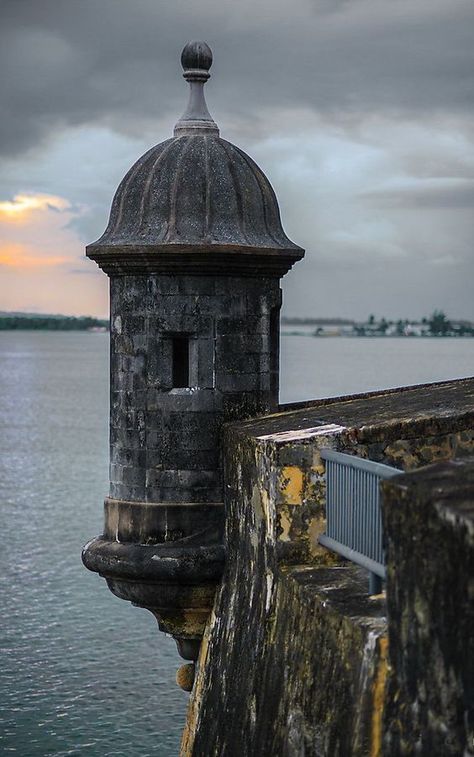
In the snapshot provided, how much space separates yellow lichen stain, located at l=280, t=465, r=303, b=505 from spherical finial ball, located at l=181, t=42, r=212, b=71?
381 centimetres

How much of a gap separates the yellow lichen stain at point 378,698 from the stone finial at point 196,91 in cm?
505

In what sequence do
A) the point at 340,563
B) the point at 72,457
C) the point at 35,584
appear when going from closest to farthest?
the point at 340,563 → the point at 35,584 → the point at 72,457

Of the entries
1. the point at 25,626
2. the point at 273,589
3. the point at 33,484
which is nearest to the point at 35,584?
the point at 25,626

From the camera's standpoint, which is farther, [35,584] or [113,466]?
[35,584]

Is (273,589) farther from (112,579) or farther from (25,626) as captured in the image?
(25,626)

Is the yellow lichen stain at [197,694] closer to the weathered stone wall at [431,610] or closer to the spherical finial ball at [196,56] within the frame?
the weathered stone wall at [431,610]

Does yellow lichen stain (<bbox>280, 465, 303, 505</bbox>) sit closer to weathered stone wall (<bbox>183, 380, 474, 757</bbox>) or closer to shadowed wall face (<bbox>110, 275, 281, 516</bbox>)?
weathered stone wall (<bbox>183, 380, 474, 757</bbox>)

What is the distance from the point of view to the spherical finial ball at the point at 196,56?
1001cm

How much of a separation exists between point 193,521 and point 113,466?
80cm

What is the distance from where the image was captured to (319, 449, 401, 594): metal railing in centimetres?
646

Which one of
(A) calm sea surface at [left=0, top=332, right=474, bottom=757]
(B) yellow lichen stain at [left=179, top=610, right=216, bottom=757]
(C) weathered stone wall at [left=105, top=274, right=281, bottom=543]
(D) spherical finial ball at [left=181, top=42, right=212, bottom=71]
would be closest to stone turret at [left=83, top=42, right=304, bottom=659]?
(C) weathered stone wall at [left=105, top=274, right=281, bottom=543]

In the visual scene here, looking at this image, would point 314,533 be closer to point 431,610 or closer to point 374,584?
point 374,584

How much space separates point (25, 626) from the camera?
20922 millimetres

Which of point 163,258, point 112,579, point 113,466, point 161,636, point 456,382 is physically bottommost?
point 161,636
